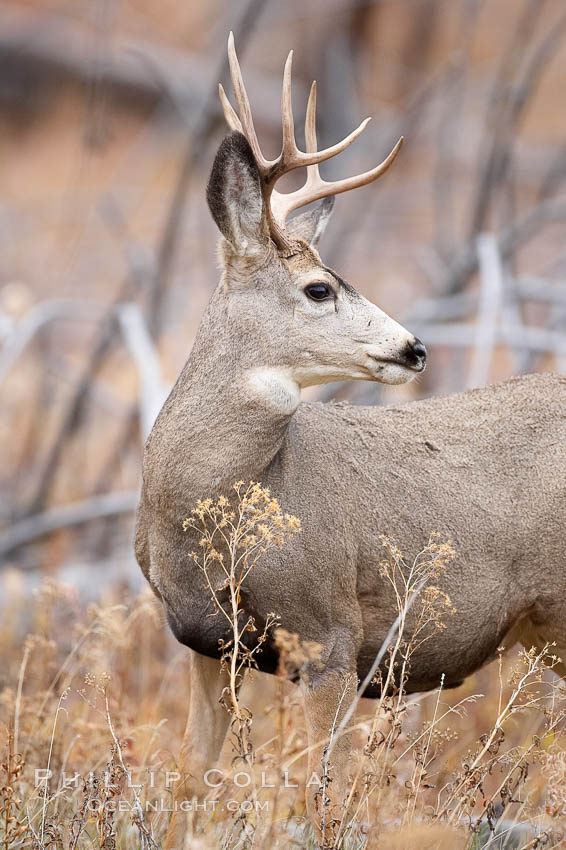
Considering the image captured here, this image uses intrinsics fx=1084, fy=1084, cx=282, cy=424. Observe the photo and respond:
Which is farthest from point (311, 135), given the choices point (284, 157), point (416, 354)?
point (416, 354)

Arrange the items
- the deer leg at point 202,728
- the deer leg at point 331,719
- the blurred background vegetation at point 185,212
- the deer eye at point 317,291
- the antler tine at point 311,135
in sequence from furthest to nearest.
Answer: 1. the blurred background vegetation at point 185,212
2. the antler tine at point 311,135
3. the deer leg at point 202,728
4. the deer eye at point 317,291
5. the deer leg at point 331,719

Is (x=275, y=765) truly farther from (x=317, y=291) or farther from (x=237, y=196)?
(x=237, y=196)

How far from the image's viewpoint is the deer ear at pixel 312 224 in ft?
17.2

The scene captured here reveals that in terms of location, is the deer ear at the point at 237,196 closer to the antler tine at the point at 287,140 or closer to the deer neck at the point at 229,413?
the antler tine at the point at 287,140

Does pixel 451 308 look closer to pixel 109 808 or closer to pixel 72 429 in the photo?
pixel 72 429

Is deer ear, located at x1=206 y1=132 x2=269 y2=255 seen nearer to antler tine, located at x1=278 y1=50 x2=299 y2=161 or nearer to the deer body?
antler tine, located at x1=278 y1=50 x2=299 y2=161

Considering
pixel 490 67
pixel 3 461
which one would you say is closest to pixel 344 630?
pixel 3 461

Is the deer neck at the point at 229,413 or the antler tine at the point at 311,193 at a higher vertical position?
the antler tine at the point at 311,193

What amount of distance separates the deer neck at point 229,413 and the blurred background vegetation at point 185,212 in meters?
2.69

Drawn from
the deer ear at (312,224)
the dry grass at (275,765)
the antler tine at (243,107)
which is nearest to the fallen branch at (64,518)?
the dry grass at (275,765)

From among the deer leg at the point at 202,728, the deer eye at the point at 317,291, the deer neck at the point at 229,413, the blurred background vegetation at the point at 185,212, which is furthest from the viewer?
the blurred background vegetation at the point at 185,212

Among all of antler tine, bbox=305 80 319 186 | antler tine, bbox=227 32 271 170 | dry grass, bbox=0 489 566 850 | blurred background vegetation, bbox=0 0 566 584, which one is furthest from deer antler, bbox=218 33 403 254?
blurred background vegetation, bbox=0 0 566 584

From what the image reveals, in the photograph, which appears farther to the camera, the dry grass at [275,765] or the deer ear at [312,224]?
the deer ear at [312,224]

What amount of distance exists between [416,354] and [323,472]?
638 millimetres
